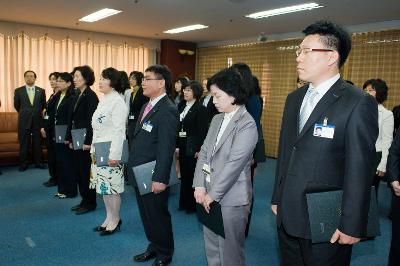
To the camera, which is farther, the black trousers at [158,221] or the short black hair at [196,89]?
the short black hair at [196,89]

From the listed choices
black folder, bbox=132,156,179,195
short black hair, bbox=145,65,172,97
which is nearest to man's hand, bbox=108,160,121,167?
black folder, bbox=132,156,179,195

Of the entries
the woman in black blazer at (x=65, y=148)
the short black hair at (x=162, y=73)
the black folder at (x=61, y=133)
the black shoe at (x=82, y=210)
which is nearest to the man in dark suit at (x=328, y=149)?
the short black hair at (x=162, y=73)

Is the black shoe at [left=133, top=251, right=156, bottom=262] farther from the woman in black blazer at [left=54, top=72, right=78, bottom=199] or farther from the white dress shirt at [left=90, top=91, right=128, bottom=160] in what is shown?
the woman in black blazer at [left=54, top=72, right=78, bottom=199]

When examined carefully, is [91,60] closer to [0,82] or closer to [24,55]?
[24,55]

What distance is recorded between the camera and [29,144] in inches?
238

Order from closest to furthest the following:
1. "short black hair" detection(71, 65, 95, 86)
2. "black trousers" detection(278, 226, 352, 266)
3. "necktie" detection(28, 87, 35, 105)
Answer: "black trousers" detection(278, 226, 352, 266) → "short black hair" detection(71, 65, 95, 86) → "necktie" detection(28, 87, 35, 105)

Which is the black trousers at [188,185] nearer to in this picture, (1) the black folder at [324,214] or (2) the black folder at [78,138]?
(2) the black folder at [78,138]

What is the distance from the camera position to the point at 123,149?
9.86ft

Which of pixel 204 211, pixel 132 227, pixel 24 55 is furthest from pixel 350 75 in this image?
pixel 24 55

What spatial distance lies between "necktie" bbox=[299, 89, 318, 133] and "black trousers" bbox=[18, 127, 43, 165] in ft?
18.4

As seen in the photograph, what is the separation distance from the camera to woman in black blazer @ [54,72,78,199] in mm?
4281

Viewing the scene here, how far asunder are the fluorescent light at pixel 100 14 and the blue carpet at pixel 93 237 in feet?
10.6

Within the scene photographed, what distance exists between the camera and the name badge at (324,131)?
4.42ft

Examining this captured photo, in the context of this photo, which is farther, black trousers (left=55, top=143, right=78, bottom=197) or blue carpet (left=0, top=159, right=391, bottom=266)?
black trousers (left=55, top=143, right=78, bottom=197)
